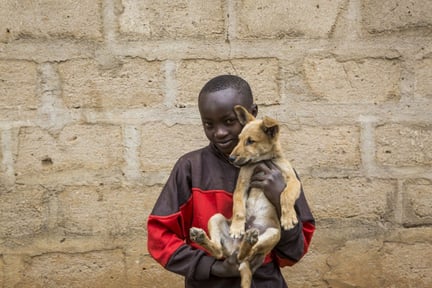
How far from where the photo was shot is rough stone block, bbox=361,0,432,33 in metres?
3.46

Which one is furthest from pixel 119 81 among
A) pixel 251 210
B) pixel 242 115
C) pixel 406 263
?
pixel 406 263

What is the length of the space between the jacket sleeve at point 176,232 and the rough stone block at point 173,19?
1072 mm

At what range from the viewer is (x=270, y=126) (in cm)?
229

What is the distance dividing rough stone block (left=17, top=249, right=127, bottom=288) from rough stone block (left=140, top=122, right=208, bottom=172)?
54 cm

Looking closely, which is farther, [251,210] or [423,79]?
[423,79]

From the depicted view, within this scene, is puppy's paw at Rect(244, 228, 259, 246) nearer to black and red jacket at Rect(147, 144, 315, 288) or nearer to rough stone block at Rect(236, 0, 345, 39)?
black and red jacket at Rect(147, 144, 315, 288)

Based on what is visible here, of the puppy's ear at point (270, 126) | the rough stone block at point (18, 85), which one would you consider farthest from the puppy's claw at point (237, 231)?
the rough stone block at point (18, 85)

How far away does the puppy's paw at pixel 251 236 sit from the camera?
216 cm

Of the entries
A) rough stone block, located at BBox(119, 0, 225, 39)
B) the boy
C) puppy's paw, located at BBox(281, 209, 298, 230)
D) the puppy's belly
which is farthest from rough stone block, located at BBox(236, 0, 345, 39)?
puppy's paw, located at BBox(281, 209, 298, 230)

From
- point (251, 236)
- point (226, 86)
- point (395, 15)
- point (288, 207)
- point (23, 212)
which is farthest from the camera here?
point (23, 212)

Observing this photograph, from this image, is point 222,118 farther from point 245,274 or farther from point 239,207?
point 245,274

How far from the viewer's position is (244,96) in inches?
98.7

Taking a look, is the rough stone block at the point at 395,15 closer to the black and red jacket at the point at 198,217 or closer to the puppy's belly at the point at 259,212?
the black and red jacket at the point at 198,217

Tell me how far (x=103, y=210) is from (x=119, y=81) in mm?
661
